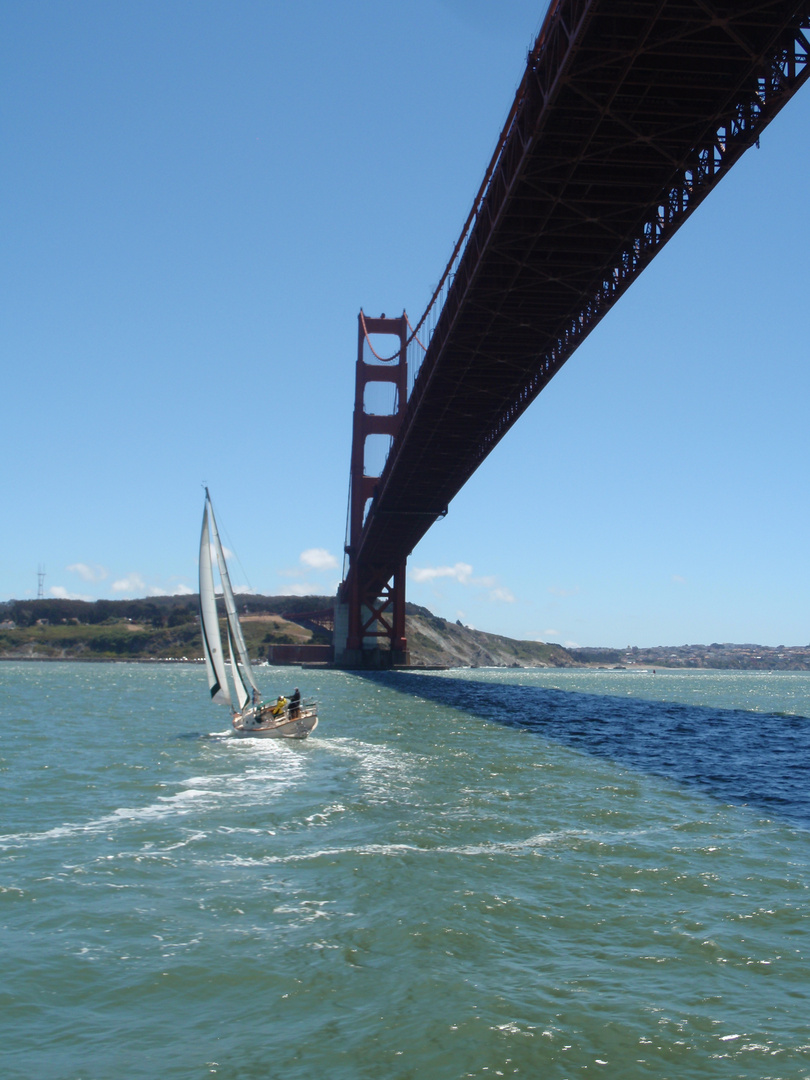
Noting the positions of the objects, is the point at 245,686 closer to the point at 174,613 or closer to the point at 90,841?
the point at 90,841

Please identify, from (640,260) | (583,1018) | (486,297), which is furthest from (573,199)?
(583,1018)

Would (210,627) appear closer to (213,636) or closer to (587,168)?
(213,636)

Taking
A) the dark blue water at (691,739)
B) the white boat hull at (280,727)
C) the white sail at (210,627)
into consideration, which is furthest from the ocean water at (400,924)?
the white sail at (210,627)

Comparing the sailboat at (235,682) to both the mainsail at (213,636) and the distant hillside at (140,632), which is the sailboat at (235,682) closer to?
the mainsail at (213,636)

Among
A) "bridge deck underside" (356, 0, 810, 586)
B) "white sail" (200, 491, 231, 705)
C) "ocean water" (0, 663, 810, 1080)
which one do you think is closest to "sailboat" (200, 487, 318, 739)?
"white sail" (200, 491, 231, 705)

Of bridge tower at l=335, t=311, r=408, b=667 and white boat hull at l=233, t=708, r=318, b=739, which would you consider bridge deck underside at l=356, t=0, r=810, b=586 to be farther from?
bridge tower at l=335, t=311, r=408, b=667

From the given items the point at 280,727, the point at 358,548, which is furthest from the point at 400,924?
the point at 358,548
